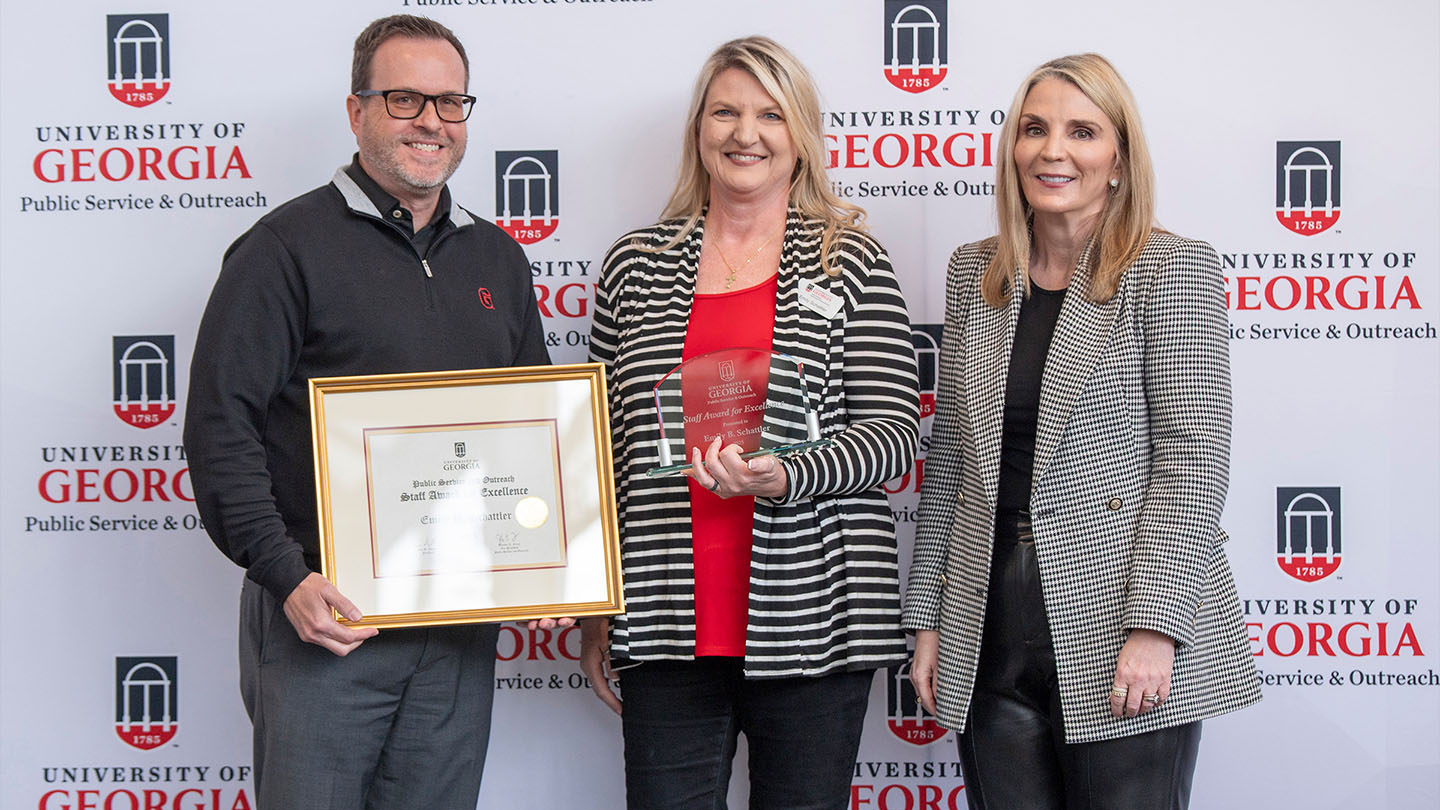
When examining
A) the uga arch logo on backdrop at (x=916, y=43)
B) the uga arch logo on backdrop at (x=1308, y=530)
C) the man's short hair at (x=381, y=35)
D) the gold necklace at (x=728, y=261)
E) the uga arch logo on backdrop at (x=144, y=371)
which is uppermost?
the uga arch logo on backdrop at (x=916, y=43)

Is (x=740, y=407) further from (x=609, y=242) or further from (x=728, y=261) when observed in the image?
(x=609, y=242)

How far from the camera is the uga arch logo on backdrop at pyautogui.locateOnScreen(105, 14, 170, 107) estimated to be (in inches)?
98.6

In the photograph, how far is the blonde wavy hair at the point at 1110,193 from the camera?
1679 millimetres

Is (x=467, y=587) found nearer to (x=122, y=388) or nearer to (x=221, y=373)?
(x=221, y=373)

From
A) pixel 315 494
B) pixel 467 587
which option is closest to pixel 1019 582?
pixel 467 587

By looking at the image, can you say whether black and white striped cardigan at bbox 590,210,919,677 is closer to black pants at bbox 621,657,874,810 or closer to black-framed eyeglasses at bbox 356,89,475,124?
black pants at bbox 621,657,874,810

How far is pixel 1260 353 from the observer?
2.42m

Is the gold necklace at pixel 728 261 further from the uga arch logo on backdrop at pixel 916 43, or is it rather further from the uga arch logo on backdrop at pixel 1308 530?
the uga arch logo on backdrop at pixel 1308 530

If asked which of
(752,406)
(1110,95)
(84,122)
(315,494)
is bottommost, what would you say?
(315,494)

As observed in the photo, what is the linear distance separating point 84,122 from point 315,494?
1.42 m

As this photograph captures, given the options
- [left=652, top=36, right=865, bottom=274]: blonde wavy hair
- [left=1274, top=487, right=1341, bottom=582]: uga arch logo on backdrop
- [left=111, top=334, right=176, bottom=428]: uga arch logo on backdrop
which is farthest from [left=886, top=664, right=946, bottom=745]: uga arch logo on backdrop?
[left=111, top=334, right=176, bottom=428]: uga arch logo on backdrop

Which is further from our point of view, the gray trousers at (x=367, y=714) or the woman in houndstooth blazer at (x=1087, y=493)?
the gray trousers at (x=367, y=714)

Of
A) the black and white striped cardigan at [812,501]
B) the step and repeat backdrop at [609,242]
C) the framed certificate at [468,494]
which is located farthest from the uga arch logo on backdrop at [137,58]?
the black and white striped cardigan at [812,501]

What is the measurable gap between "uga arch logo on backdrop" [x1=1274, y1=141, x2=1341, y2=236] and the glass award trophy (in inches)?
54.0
